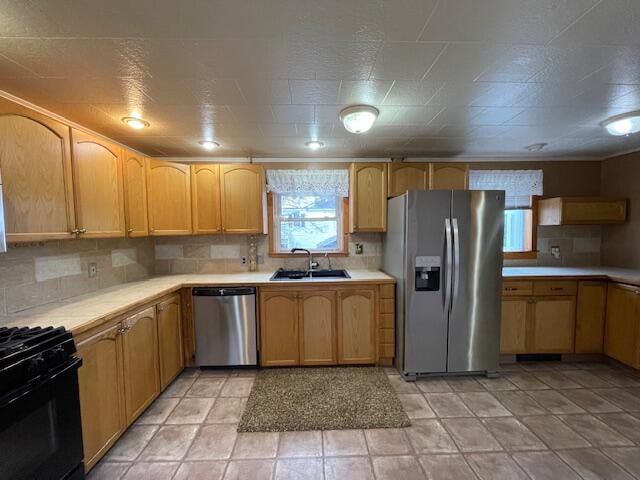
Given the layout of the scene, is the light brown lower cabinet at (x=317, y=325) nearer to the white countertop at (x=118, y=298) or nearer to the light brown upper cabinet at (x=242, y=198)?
the white countertop at (x=118, y=298)

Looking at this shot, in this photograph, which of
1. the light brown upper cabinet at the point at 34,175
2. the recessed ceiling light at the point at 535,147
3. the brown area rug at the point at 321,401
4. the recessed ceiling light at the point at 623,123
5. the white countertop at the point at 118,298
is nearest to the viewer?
the light brown upper cabinet at the point at 34,175

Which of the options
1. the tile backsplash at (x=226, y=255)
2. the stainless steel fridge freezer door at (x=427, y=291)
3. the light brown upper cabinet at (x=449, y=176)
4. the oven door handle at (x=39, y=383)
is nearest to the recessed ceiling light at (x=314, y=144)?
the stainless steel fridge freezer door at (x=427, y=291)

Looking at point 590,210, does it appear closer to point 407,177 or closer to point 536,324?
point 536,324

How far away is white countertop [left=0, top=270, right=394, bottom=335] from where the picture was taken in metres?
1.57

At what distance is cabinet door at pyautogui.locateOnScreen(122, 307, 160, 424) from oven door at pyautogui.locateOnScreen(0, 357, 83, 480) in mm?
422

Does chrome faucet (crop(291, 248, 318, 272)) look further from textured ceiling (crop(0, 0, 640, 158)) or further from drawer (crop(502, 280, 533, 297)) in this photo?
drawer (crop(502, 280, 533, 297))

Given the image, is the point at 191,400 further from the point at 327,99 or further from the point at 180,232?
the point at 327,99

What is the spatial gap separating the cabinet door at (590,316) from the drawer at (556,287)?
78mm

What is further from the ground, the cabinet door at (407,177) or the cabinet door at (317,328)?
the cabinet door at (407,177)

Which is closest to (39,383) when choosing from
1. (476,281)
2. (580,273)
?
(476,281)

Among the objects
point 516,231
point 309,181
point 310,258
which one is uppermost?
point 309,181

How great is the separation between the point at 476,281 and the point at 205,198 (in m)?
2.86

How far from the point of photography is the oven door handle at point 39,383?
110 centimetres

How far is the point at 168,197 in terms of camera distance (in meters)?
2.80
